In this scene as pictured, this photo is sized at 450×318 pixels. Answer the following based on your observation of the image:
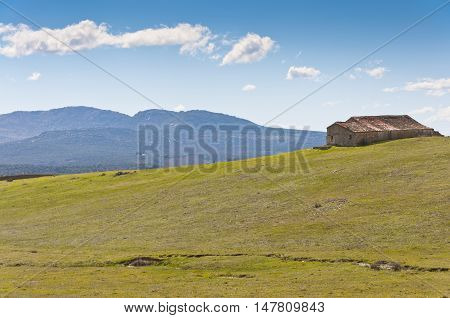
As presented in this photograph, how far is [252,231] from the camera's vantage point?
219ft

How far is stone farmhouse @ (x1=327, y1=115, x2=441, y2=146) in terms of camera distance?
110188 mm

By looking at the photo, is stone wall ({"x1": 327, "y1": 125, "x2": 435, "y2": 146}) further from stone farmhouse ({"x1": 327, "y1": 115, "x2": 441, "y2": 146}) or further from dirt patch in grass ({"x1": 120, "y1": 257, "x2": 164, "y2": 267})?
dirt patch in grass ({"x1": 120, "y1": 257, "x2": 164, "y2": 267})

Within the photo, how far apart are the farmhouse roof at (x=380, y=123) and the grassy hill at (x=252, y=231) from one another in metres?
6.76

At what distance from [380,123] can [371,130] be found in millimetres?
6199

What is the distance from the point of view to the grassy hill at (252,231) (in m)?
46.1

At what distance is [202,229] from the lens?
70125 mm

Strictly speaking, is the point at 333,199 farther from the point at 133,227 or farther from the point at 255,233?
the point at 133,227

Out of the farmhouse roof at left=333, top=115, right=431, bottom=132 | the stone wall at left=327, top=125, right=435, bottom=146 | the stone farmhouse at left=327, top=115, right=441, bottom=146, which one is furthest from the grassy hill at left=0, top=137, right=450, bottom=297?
the farmhouse roof at left=333, top=115, right=431, bottom=132

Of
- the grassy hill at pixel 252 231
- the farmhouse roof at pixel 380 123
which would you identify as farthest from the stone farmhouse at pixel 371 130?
the grassy hill at pixel 252 231

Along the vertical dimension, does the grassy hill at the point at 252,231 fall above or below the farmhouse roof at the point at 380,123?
below

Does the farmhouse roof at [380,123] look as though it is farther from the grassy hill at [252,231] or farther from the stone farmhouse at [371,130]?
the grassy hill at [252,231]

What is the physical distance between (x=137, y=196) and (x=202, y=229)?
1096 inches

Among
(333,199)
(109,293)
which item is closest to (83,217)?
(333,199)

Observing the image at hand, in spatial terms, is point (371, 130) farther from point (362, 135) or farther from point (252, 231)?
point (252, 231)
